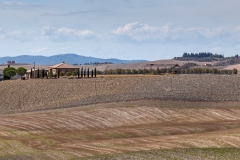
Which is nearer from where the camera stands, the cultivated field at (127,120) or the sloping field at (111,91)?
the cultivated field at (127,120)

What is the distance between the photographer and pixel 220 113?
85438 mm

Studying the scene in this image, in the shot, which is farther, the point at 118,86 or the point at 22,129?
the point at 118,86

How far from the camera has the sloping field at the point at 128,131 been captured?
5062 cm

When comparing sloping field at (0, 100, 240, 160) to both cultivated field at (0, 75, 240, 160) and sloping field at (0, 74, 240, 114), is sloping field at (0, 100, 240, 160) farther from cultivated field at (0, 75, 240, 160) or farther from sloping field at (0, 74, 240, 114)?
sloping field at (0, 74, 240, 114)

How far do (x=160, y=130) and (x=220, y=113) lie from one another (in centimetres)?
2048

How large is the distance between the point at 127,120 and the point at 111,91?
3937cm

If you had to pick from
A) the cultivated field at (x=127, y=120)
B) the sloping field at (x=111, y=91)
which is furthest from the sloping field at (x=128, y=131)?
the sloping field at (x=111, y=91)

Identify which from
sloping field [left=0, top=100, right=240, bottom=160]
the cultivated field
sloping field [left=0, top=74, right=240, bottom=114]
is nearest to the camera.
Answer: sloping field [left=0, top=100, right=240, bottom=160]

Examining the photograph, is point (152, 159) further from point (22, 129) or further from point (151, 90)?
point (151, 90)

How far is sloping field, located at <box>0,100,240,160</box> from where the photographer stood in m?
50.6

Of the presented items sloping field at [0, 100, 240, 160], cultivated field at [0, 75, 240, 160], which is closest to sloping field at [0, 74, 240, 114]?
cultivated field at [0, 75, 240, 160]

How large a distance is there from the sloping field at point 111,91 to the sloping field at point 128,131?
944cm

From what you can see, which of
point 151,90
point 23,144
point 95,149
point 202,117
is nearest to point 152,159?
point 95,149

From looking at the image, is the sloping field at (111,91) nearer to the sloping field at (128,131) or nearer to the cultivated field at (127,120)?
the cultivated field at (127,120)
